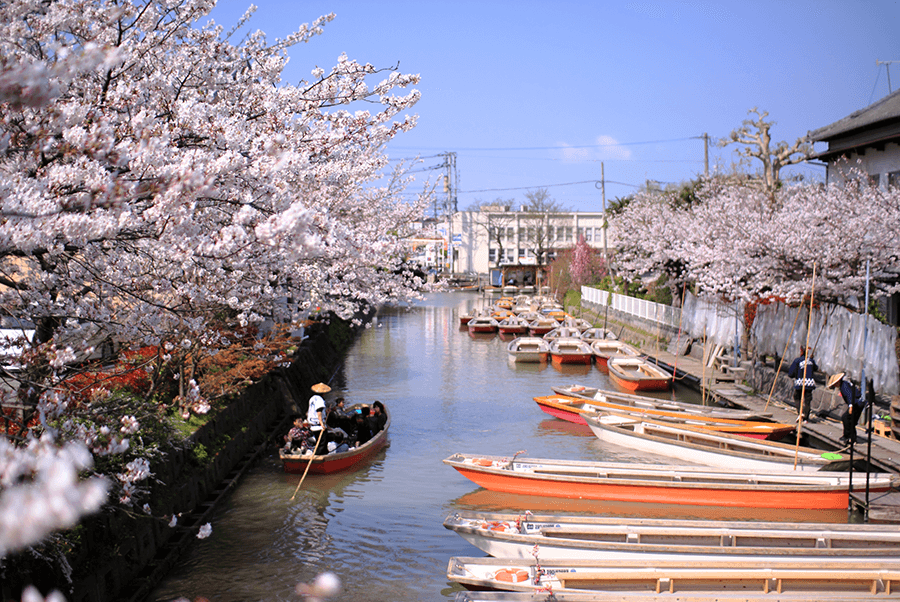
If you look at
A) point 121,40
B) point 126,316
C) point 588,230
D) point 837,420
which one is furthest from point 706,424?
point 588,230

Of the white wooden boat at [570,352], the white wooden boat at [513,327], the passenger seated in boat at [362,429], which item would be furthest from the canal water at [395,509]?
the white wooden boat at [513,327]

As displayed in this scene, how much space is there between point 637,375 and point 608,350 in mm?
6206

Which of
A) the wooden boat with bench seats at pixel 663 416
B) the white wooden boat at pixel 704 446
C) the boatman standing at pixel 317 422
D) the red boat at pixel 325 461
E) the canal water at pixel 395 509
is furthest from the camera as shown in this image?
the wooden boat with bench seats at pixel 663 416

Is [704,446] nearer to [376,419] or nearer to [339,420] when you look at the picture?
[376,419]

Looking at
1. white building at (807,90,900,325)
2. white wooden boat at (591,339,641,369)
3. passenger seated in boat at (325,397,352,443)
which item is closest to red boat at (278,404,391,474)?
passenger seated in boat at (325,397,352,443)

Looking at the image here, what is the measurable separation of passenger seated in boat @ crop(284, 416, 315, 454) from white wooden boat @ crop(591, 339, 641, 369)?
51.6 ft

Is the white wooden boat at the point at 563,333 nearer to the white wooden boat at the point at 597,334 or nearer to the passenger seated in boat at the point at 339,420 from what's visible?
the white wooden boat at the point at 597,334

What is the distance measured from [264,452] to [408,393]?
7324 mm

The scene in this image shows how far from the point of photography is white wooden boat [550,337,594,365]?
27.0 meters

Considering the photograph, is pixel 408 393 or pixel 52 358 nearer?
pixel 52 358

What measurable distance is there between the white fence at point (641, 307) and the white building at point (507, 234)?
38249 millimetres

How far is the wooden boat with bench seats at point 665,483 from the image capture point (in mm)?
10953

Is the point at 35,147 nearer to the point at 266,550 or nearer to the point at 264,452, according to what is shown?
the point at 266,550

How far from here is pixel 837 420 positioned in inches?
566
